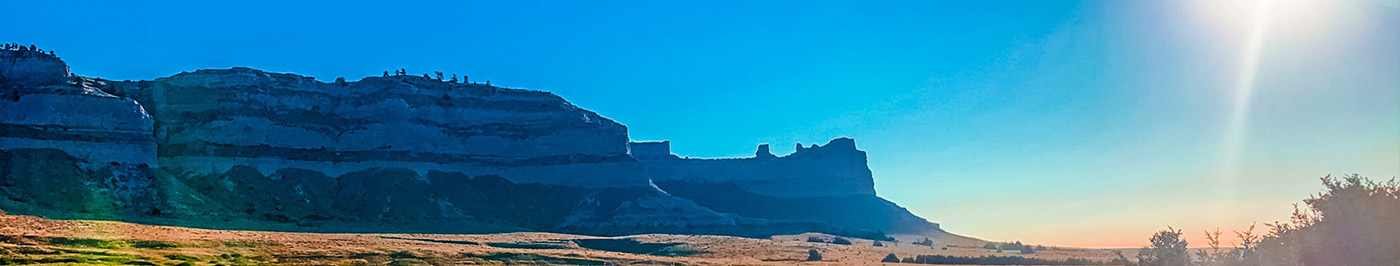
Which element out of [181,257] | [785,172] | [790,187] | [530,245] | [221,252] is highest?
[785,172]

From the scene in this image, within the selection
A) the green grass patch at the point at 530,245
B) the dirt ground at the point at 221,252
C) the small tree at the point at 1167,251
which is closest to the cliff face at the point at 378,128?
the dirt ground at the point at 221,252

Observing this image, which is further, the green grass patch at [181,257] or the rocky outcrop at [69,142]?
the rocky outcrop at [69,142]

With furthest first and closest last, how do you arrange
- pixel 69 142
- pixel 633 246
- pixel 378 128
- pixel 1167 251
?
pixel 378 128 → pixel 69 142 → pixel 633 246 → pixel 1167 251

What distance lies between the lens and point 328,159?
374ft

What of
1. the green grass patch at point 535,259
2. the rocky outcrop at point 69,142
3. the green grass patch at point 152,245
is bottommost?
the green grass patch at point 535,259

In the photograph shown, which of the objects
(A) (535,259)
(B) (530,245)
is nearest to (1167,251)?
(A) (535,259)

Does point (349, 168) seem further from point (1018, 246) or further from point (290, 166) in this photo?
point (1018, 246)

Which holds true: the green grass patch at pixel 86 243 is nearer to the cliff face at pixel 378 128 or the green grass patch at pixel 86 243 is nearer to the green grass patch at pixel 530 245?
the green grass patch at pixel 530 245

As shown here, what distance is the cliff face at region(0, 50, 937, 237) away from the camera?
8462 cm

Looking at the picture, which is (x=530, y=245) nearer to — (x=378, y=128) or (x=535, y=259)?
(x=535, y=259)

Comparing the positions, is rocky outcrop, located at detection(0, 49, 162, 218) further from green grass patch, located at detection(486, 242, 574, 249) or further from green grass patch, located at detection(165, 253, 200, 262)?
green grass patch, located at detection(165, 253, 200, 262)

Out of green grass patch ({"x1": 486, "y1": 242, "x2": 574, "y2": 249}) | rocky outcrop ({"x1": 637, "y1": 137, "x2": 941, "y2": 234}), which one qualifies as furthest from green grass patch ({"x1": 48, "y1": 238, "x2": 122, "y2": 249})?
rocky outcrop ({"x1": 637, "y1": 137, "x2": 941, "y2": 234})

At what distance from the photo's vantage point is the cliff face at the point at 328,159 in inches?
3332

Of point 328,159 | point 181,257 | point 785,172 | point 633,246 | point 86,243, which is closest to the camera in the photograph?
point 181,257
